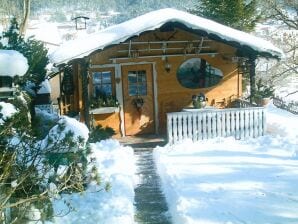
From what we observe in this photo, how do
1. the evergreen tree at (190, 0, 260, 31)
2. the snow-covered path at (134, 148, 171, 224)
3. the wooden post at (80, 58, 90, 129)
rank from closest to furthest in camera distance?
the snow-covered path at (134, 148, 171, 224), the wooden post at (80, 58, 90, 129), the evergreen tree at (190, 0, 260, 31)

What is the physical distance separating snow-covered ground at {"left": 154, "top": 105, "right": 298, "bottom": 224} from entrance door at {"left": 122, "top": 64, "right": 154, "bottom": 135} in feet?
7.52

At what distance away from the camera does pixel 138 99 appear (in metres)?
14.0

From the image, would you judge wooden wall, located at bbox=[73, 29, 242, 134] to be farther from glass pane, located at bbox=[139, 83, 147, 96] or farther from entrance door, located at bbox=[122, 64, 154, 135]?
glass pane, located at bbox=[139, 83, 147, 96]

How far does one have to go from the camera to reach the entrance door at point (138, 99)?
14.0 m

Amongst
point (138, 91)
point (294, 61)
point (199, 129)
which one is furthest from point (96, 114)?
point (294, 61)

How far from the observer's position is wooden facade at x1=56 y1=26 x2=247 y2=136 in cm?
1370

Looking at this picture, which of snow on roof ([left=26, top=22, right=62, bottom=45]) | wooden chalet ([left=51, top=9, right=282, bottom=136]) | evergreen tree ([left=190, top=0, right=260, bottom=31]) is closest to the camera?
wooden chalet ([left=51, top=9, right=282, bottom=136])

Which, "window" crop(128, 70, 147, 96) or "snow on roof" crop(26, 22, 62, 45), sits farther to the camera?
"snow on roof" crop(26, 22, 62, 45)

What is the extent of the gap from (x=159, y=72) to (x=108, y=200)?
270 inches

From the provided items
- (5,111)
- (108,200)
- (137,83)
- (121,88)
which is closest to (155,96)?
(137,83)

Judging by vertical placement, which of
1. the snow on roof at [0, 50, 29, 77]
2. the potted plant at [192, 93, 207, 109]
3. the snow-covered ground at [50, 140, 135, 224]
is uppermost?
the snow on roof at [0, 50, 29, 77]

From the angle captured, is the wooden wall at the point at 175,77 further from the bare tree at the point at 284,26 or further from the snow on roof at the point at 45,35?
the snow on roof at the point at 45,35

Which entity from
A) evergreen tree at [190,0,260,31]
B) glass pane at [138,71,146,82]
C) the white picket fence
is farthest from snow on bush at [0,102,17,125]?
evergreen tree at [190,0,260,31]

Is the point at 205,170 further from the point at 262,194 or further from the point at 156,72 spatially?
the point at 156,72
